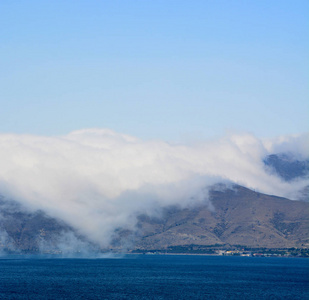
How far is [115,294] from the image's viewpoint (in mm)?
197625

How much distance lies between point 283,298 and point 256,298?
1147cm

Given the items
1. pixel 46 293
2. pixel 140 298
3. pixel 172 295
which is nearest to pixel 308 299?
pixel 172 295

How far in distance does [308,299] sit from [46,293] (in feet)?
348

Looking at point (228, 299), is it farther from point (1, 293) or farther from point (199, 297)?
point (1, 293)

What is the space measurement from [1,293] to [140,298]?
57.6 metres

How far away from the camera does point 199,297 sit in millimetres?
193625

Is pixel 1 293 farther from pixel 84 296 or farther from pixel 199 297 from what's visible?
pixel 199 297

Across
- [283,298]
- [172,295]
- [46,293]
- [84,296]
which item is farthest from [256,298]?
[46,293]

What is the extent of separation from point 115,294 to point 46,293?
28.3 m

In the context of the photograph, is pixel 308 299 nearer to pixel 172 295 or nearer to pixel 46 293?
pixel 172 295

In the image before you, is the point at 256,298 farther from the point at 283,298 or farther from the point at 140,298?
the point at 140,298

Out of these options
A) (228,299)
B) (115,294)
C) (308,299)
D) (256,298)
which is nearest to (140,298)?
(115,294)

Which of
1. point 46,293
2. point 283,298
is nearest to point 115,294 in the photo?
point 46,293

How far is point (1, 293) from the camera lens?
198375 mm
